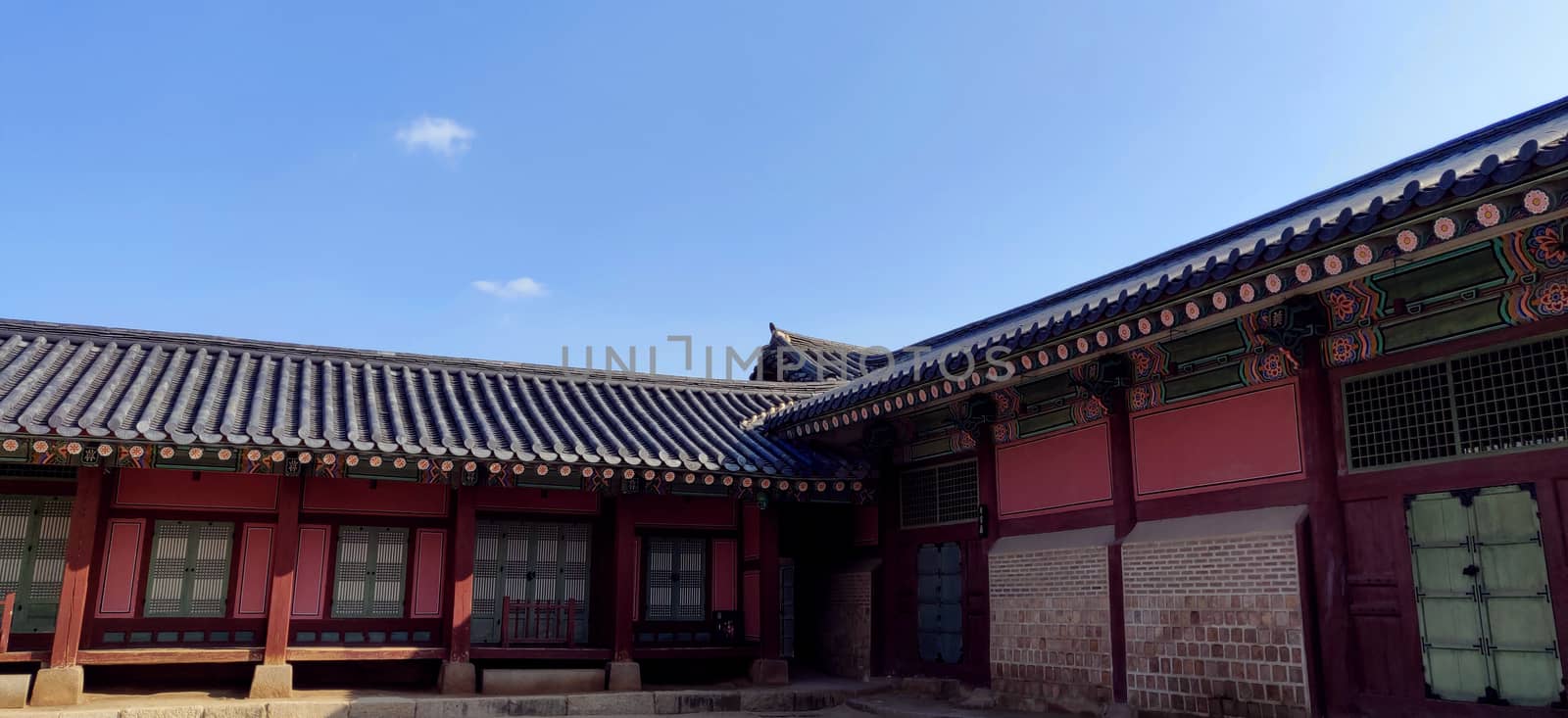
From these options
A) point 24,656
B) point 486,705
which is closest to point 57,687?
point 24,656

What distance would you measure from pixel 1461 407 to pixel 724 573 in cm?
939

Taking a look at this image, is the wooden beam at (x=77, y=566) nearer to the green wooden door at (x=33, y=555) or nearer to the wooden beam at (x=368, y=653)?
the green wooden door at (x=33, y=555)

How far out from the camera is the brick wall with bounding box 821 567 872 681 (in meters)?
14.5

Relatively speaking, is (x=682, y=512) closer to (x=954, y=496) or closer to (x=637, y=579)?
(x=637, y=579)

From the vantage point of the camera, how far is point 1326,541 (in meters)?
8.81

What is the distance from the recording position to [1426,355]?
826 cm

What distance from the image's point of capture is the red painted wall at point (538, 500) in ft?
45.5

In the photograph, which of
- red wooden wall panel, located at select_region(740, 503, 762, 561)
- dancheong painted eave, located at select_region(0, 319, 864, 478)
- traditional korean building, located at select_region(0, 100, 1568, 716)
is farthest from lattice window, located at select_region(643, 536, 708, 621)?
dancheong painted eave, located at select_region(0, 319, 864, 478)

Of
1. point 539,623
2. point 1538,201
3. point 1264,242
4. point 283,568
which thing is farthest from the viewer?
point 539,623

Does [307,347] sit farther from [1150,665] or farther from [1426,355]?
[1426,355]

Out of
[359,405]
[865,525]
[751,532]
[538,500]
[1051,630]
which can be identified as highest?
[359,405]

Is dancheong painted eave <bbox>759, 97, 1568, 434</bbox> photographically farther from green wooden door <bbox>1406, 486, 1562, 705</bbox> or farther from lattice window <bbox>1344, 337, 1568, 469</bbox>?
green wooden door <bbox>1406, 486, 1562, 705</bbox>

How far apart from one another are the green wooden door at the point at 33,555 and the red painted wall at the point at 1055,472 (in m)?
10.4

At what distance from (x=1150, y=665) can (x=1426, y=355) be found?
12.5 feet
